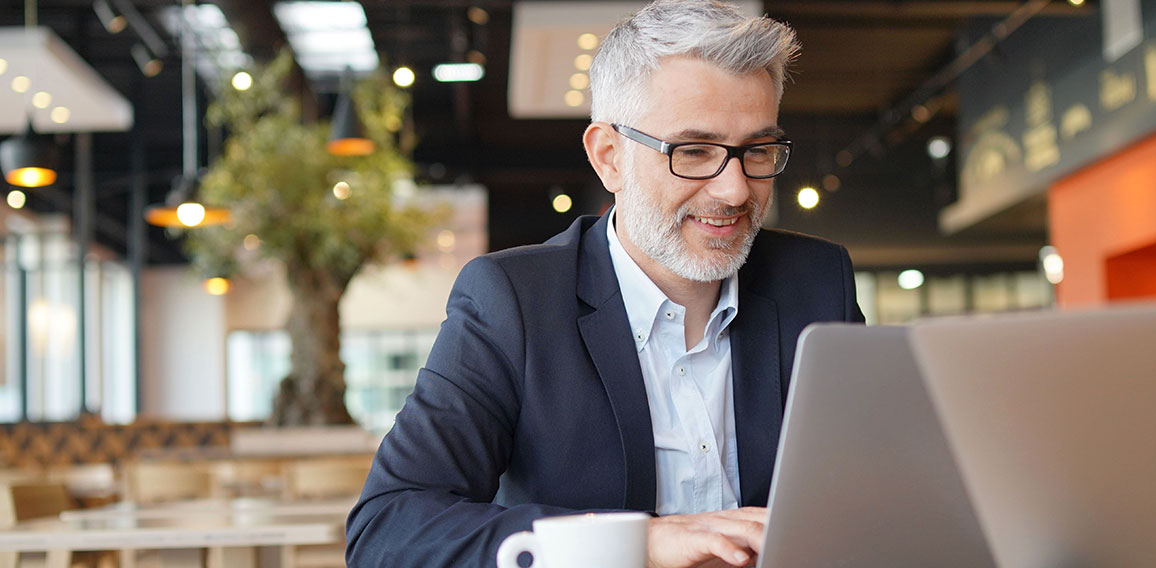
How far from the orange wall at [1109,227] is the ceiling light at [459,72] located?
5178 millimetres

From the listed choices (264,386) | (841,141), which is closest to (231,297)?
(264,386)

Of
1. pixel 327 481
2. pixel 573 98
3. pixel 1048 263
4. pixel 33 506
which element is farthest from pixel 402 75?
pixel 1048 263

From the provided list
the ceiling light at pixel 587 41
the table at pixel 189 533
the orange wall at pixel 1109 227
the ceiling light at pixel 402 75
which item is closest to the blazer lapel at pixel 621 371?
the table at pixel 189 533

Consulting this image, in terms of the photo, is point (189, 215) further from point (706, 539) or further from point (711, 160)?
point (706, 539)

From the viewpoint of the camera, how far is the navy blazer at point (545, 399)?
3.95 feet

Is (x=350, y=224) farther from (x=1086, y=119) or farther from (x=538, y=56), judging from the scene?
(x=1086, y=119)

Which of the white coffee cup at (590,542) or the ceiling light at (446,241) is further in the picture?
the ceiling light at (446,241)

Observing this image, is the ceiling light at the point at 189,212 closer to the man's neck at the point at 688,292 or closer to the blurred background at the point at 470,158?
the blurred background at the point at 470,158

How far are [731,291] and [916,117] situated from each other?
11.0 m

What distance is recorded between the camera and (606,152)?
4.89 ft

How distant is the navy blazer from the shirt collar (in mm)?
19

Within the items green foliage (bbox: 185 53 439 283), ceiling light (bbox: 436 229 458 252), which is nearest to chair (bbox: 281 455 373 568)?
green foliage (bbox: 185 53 439 283)

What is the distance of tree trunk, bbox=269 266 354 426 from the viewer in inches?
313

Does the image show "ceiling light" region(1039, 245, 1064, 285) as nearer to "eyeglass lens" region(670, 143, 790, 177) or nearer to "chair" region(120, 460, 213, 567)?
"chair" region(120, 460, 213, 567)
